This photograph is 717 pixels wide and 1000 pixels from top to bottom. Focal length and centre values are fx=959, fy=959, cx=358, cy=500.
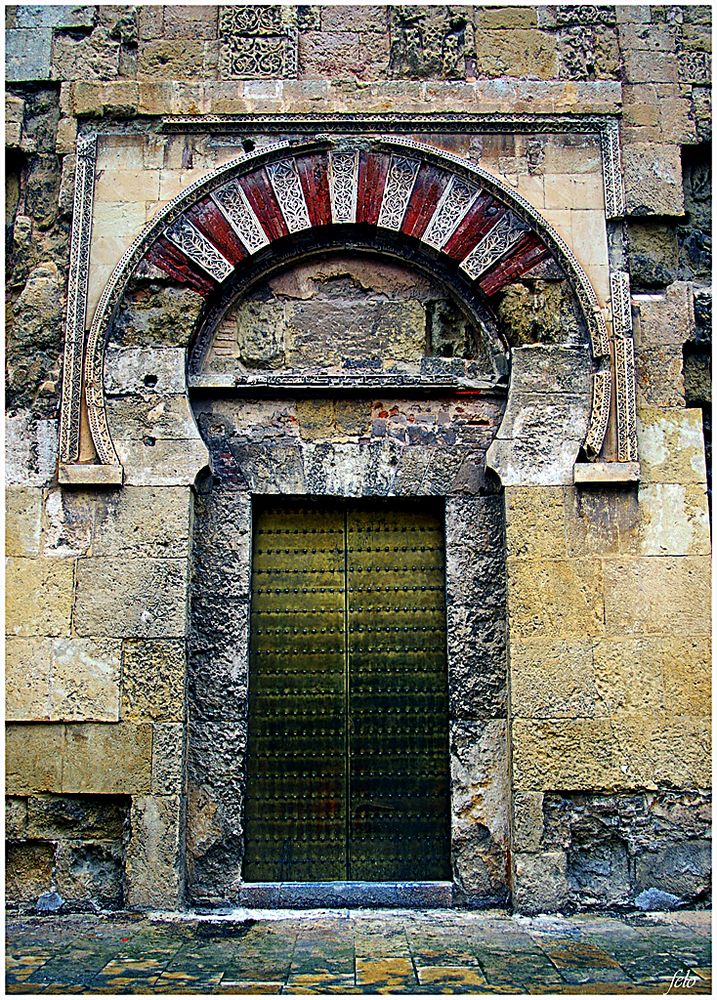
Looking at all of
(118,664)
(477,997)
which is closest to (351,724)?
(118,664)

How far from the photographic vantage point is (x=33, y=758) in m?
5.10

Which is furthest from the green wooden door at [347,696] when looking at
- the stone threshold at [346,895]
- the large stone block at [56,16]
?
the large stone block at [56,16]

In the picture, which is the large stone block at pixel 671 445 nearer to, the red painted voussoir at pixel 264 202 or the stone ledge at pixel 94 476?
the red painted voussoir at pixel 264 202

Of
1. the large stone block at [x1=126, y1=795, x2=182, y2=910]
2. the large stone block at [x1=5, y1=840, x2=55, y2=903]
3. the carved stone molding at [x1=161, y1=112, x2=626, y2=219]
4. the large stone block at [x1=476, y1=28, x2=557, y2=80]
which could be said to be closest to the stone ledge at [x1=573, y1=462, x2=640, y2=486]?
the carved stone molding at [x1=161, y1=112, x2=626, y2=219]

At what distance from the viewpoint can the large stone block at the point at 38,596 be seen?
17.2ft

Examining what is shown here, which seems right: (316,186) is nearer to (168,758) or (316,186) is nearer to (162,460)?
(162,460)

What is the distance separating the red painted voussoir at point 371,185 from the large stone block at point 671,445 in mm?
1960

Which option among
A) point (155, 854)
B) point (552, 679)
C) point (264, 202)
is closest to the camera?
point (155, 854)

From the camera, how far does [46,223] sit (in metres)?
5.75

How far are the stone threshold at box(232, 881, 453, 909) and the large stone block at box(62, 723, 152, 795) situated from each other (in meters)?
0.87

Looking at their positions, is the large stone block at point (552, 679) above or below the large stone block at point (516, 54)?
below

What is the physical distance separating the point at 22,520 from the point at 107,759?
4.61 feet

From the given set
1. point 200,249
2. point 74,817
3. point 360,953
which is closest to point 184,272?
point 200,249

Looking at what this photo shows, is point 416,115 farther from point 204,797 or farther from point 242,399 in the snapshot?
point 204,797
